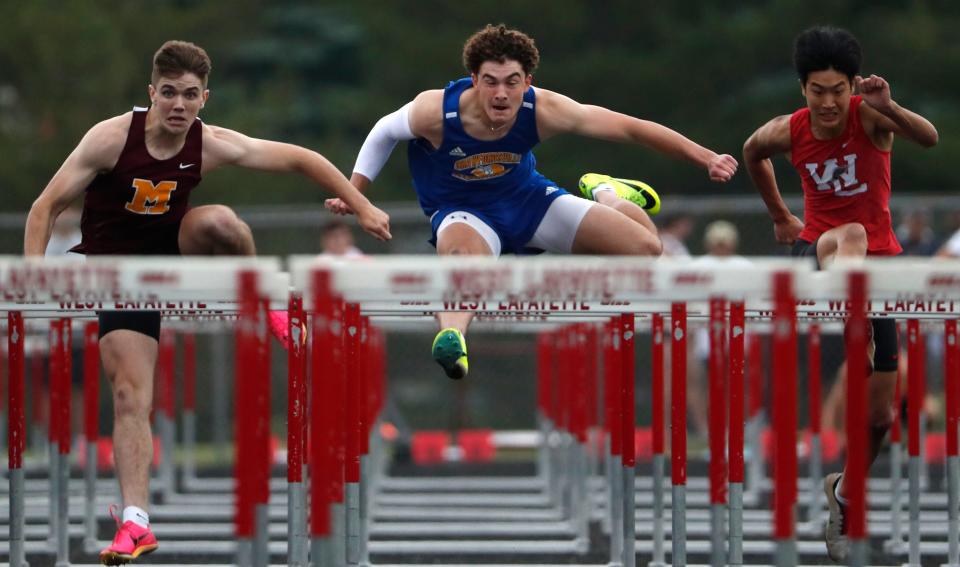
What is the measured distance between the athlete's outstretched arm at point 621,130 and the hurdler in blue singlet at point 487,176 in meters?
0.07

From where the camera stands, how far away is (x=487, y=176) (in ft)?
21.1

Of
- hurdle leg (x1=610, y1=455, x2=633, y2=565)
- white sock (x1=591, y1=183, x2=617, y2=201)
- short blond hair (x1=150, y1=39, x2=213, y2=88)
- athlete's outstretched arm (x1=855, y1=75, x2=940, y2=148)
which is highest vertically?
short blond hair (x1=150, y1=39, x2=213, y2=88)

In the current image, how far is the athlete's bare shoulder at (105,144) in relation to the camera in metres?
5.79

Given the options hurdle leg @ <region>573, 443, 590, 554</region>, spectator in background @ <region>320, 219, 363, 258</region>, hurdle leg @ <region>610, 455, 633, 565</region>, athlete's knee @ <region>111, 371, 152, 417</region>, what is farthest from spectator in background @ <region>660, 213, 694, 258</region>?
athlete's knee @ <region>111, 371, 152, 417</region>

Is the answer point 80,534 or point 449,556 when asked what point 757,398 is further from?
point 80,534

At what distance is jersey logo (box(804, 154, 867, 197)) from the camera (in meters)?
6.41

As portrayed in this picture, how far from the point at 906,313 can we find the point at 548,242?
5.63 feet

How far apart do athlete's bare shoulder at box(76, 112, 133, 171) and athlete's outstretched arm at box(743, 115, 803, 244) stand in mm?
2571

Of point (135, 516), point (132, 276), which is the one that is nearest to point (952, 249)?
point (135, 516)

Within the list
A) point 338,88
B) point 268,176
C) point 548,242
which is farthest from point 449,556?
point 338,88

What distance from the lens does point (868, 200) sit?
21.2ft

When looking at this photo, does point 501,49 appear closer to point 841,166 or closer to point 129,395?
point 841,166

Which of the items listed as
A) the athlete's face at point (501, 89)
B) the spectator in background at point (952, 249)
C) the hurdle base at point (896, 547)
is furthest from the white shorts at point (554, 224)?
the spectator in background at point (952, 249)

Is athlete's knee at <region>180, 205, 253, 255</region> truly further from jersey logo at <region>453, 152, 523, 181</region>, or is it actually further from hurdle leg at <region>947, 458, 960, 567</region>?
hurdle leg at <region>947, 458, 960, 567</region>
